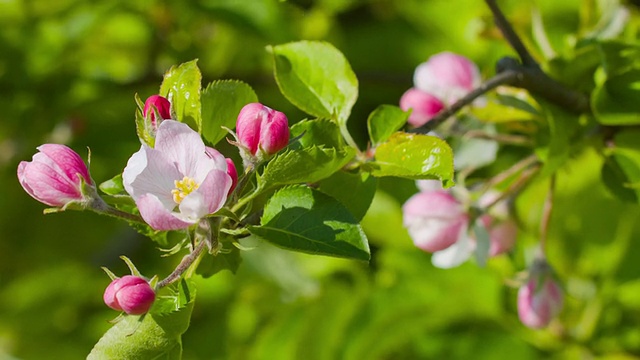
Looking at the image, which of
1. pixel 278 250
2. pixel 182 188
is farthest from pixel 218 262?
pixel 278 250

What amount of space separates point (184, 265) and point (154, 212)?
0.16 ft

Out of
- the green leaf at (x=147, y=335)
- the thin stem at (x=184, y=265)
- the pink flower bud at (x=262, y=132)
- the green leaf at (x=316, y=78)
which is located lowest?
the green leaf at (x=147, y=335)

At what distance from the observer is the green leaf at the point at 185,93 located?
0.68 meters

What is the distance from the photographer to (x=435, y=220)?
0.93 m

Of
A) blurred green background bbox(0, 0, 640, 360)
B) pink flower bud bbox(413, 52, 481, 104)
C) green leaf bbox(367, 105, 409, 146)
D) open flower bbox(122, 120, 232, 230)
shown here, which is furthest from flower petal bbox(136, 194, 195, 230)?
blurred green background bbox(0, 0, 640, 360)

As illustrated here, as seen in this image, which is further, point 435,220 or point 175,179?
point 435,220

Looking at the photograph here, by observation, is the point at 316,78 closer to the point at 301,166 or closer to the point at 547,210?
the point at 301,166

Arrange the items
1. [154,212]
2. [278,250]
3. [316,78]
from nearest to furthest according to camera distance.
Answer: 1. [154,212]
2. [316,78]
3. [278,250]

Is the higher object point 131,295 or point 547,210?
point 131,295

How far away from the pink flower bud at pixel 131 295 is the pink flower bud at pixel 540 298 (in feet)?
1.65

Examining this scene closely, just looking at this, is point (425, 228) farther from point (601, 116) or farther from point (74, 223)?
point (74, 223)

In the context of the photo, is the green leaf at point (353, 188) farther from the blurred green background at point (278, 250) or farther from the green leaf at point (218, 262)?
the blurred green background at point (278, 250)

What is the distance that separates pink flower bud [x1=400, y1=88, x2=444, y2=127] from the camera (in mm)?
989

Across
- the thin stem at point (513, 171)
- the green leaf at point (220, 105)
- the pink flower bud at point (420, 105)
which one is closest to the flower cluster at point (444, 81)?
the pink flower bud at point (420, 105)
